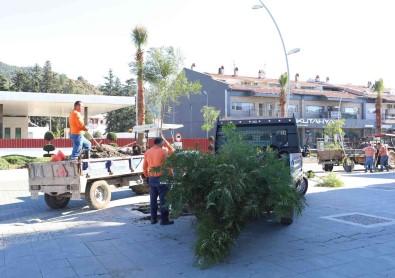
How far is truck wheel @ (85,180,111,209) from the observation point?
1040cm

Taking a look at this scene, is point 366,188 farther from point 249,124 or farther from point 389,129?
point 389,129

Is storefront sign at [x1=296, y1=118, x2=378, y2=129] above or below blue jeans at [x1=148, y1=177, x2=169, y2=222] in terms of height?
above

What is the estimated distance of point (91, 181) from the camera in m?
10.5

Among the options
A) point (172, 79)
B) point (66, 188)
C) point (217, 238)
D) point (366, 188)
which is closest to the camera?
point (217, 238)

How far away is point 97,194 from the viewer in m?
10.8

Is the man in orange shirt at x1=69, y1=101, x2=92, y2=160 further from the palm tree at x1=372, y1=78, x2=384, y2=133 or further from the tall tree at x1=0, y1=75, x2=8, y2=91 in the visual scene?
the tall tree at x1=0, y1=75, x2=8, y2=91

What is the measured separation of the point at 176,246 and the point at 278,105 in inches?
1829

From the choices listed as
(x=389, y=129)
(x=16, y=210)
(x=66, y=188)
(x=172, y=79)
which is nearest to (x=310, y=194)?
(x=66, y=188)

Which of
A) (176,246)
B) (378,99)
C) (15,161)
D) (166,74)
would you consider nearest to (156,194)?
(176,246)

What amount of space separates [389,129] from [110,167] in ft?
183

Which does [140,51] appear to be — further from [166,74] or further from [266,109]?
[266,109]

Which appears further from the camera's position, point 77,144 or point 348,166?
point 348,166

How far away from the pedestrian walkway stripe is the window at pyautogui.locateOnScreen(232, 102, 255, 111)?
1536 inches

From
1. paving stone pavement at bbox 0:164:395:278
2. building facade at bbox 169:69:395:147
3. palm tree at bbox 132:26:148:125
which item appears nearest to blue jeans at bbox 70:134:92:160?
paving stone pavement at bbox 0:164:395:278
